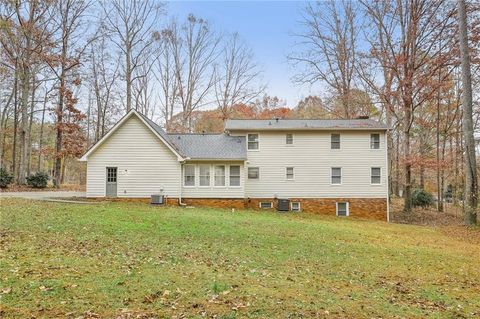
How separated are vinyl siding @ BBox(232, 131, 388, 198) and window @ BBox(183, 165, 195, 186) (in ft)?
11.6

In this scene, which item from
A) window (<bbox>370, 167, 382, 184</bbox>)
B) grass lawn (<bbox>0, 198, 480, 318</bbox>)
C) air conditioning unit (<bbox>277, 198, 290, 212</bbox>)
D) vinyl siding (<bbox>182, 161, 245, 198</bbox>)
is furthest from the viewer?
window (<bbox>370, 167, 382, 184</bbox>)

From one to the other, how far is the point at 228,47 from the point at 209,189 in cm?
2042

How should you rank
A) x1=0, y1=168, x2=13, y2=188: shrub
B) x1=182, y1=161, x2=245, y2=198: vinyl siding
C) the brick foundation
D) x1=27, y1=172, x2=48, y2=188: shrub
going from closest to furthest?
x1=182, y1=161, x2=245, y2=198: vinyl siding, the brick foundation, x1=0, y1=168, x2=13, y2=188: shrub, x1=27, y1=172, x2=48, y2=188: shrub

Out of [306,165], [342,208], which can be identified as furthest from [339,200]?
[306,165]

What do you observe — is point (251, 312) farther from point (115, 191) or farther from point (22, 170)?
point (22, 170)

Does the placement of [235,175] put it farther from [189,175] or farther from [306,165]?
[306,165]

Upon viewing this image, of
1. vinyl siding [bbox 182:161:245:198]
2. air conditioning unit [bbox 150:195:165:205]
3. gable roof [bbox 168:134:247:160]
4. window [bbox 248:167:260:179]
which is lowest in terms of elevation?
air conditioning unit [bbox 150:195:165:205]

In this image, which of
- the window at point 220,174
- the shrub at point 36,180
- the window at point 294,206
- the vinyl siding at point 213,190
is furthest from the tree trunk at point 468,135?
the shrub at point 36,180

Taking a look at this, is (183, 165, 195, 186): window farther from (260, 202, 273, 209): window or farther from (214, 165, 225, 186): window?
(260, 202, 273, 209): window

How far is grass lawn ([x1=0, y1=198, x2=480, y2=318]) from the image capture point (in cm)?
464

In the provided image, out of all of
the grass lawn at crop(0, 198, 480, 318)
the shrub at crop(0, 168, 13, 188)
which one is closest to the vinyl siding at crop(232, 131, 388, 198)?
the grass lawn at crop(0, 198, 480, 318)

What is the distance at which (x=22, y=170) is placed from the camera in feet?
83.7

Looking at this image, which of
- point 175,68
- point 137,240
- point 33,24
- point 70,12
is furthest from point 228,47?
point 137,240

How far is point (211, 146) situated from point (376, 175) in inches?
416
